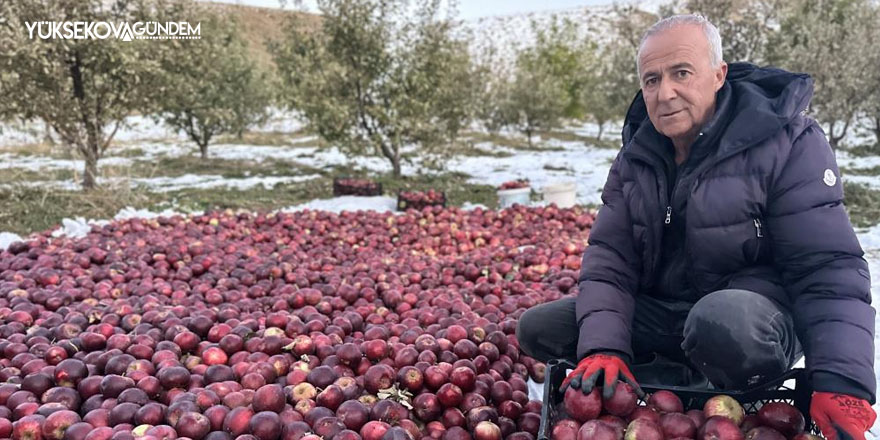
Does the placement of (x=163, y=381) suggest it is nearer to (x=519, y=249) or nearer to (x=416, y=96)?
(x=519, y=249)

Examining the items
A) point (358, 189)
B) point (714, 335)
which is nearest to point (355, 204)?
point (358, 189)

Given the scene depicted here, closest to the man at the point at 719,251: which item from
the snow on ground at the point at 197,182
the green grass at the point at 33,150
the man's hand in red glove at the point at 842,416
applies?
the man's hand in red glove at the point at 842,416

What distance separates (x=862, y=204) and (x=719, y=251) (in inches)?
338

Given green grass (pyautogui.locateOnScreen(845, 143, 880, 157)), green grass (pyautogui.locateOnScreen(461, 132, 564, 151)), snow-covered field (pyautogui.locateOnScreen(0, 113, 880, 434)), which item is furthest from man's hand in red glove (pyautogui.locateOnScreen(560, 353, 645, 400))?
green grass (pyautogui.locateOnScreen(461, 132, 564, 151))

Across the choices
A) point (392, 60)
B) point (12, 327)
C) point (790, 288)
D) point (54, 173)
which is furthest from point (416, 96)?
point (790, 288)

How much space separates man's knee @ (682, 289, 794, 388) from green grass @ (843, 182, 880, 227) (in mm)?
6621

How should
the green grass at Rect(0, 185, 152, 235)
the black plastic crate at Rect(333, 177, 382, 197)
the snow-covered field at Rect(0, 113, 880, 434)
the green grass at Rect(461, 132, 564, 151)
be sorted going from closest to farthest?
the green grass at Rect(0, 185, 152, 235), the snow-covered field at Rect(0, 113, 880, 434), the black plastic crate at Rect(333, 177, 382, 197), the green grass at Rect(461, 132, 564, 151)

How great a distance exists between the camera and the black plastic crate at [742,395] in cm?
209

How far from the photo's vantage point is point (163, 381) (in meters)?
2.83

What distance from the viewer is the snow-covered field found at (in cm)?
1045

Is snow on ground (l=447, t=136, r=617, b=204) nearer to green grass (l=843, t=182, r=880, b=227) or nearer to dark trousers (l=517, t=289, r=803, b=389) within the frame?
green grass (l=843, t=182, r=880, b=227)

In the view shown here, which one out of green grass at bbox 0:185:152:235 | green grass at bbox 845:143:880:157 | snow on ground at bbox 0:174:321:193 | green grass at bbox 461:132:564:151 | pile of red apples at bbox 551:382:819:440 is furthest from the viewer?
green grass at bbox 461:132:564:151

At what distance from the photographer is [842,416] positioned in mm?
1876

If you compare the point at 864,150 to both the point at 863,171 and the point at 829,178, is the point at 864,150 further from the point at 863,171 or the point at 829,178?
the point at 829,178
